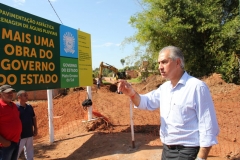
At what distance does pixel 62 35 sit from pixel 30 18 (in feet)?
3.74

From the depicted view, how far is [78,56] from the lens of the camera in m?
6.93

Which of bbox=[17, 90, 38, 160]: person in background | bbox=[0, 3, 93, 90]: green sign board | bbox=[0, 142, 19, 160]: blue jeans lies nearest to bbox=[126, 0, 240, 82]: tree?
bbox=[0, 3, 93, 90]: green sign board

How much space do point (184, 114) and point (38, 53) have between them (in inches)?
177

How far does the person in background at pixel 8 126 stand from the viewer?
3254mm

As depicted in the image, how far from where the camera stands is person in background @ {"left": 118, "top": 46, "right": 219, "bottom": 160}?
188 cm

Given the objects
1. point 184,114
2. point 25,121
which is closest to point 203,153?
point 184,114

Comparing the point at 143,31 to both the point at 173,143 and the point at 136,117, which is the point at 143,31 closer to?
the point at 136,117

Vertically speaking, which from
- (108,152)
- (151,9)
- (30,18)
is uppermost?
(151,9)

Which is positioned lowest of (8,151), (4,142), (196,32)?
(8,151)

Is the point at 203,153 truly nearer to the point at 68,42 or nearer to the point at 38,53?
the point at 38,53

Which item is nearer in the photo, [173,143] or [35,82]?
[173,143]

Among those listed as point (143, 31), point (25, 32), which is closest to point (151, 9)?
point (143, 31)

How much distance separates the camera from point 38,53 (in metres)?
5.43

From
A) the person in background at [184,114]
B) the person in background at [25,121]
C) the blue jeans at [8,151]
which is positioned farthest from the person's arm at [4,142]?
the person in background at [184,114]
